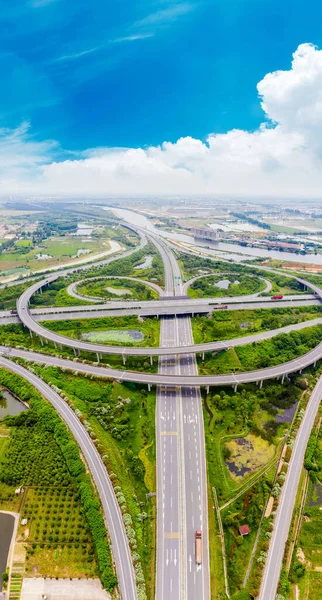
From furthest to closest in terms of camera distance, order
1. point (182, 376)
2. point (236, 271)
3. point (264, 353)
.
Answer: point (236, 271), point (264, 353), point (182, 376)

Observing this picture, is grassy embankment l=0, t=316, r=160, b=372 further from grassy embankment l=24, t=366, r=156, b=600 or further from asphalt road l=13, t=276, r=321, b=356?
grassy embankment l=24, t=366, r=156, b=600

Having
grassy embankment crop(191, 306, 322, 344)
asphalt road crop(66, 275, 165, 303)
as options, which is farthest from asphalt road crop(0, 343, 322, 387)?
asphalt road crop(66, 275, 165, 303)

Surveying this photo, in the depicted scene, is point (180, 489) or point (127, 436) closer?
point (180, 489)

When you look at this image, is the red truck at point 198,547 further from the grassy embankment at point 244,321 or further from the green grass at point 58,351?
the grassy embankment at point 244,321

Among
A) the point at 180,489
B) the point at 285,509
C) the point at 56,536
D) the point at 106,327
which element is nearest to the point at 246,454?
the point at 285,509

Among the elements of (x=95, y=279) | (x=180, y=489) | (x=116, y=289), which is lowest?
(x=180, y=489)

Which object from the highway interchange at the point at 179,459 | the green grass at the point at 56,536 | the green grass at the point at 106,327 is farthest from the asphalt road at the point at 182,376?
the green grass at the point at 56,536

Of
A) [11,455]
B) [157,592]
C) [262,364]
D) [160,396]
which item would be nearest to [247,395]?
[262,364]

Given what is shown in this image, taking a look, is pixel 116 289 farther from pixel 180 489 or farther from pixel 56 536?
pixel 56 536
